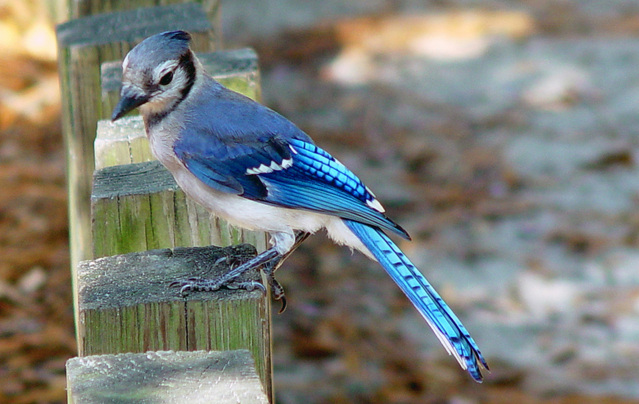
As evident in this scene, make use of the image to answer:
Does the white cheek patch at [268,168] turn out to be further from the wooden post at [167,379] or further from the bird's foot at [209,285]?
the wooden post at [167,379]

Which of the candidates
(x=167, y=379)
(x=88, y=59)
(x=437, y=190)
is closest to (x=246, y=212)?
(x=88, y=59)

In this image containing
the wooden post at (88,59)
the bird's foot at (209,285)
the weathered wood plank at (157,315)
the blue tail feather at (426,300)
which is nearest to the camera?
the weathered wood plank at (157,315)

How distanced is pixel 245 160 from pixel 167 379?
4.02ft

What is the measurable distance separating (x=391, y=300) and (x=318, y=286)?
0.37 metres

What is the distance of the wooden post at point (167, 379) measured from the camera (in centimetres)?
117

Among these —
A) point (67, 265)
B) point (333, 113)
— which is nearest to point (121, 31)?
point (67, 265)

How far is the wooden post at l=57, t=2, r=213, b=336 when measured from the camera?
2586mm

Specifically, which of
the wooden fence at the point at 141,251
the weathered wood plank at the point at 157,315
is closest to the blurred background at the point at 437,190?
the wooden fence at the point at 141,251

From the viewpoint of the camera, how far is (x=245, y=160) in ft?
7.82

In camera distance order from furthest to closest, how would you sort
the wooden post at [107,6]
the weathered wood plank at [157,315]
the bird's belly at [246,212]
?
the wooden post at [107,6] < the bird's belly at [246,212] < the weathered wood plank at [157,315]

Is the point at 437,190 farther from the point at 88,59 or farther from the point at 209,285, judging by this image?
the point at 209,285

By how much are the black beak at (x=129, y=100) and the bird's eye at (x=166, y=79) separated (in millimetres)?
78

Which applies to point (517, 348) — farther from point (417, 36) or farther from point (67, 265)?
point (417, 36)

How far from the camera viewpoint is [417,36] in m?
7.35
